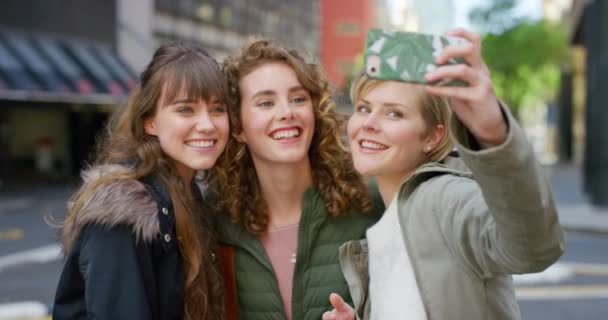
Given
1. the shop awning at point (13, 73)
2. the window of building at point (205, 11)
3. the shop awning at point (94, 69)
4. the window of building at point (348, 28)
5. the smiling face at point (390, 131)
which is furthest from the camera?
the window of building at point (348, 28)

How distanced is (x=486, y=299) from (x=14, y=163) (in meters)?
30.2

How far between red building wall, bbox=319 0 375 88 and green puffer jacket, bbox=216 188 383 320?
2889 inches

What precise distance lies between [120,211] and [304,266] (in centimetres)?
101

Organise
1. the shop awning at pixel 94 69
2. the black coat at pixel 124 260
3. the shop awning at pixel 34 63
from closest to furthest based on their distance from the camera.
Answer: the black coat at pixel 124 260 → the shop awning at pixel 34 63 → the shop awning at pixel 94 69

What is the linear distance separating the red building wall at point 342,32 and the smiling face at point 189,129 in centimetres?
7359

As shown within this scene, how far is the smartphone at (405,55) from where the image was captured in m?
1.60

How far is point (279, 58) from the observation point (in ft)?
11.1

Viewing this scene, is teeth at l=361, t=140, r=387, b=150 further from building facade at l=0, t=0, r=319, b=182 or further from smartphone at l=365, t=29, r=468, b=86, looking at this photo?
building facade at l=0, t=0, r=319, b=182

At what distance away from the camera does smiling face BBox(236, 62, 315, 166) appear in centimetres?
329

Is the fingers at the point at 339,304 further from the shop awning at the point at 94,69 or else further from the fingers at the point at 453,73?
the shop awning at the point at 94,69

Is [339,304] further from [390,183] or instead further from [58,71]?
[58,71]

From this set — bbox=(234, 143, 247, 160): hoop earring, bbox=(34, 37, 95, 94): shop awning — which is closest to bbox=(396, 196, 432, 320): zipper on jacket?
bbox=(234, 143, 247, 160): hoop earring

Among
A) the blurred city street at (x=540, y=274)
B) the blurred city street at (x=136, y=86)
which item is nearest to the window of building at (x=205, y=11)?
the blurred city street at (x=136, y=86)

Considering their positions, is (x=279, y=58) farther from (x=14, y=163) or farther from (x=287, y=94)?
(x=14, y=163)
